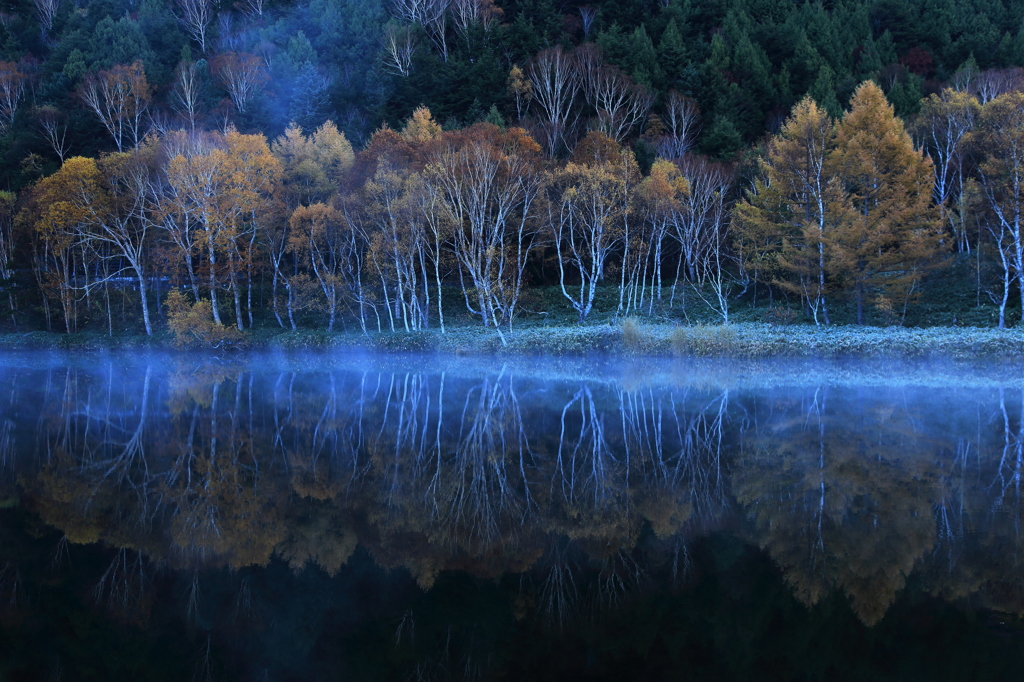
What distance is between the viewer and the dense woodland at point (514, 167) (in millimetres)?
35219

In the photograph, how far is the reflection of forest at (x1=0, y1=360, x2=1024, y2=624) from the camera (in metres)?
8.99

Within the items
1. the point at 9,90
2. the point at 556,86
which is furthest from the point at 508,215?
the point at 9,90

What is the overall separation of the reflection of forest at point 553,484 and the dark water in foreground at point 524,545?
6 cm

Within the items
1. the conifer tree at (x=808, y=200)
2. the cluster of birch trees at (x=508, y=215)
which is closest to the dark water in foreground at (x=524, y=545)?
the conifer tree at (x=808, y=200)

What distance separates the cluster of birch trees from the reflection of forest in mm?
15994

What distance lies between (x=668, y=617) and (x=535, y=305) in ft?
125

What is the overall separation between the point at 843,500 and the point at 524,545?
5020 mm

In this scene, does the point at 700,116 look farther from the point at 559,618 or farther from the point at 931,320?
the point at 559,618

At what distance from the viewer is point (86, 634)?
7551 millimetres

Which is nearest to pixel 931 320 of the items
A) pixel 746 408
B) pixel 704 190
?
pixel 704 190

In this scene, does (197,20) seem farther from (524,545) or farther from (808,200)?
(524,545)

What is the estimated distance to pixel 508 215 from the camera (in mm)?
41250

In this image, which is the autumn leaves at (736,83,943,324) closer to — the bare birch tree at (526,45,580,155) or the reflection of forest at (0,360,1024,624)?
the reflection of forest at (0,360,1024,624)

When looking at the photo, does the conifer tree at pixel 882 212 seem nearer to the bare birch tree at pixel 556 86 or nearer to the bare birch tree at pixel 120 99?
the bare birch tree at pixel 556 86
